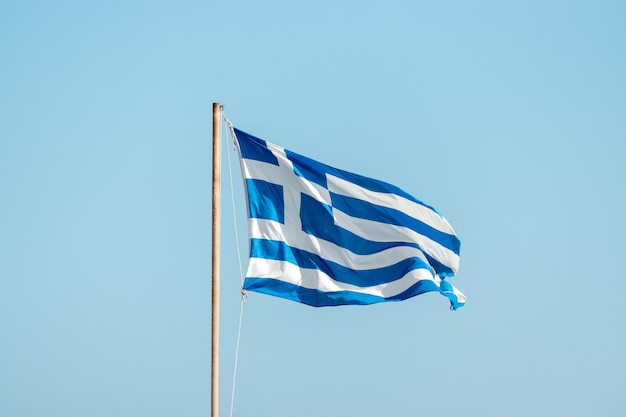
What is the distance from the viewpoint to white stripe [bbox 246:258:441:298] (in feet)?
85.8

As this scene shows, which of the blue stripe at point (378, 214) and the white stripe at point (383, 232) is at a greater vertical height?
the blue stripe at point (378, 214)

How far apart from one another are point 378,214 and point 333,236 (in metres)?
1.50

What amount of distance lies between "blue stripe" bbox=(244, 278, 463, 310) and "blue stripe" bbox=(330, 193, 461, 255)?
1.70m

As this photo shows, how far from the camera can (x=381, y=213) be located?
28.5m

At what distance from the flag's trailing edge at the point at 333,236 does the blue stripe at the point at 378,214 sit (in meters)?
0.03

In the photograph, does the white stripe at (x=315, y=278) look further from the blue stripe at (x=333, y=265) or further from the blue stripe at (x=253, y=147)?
the blue stripe at (x=253, y=147)

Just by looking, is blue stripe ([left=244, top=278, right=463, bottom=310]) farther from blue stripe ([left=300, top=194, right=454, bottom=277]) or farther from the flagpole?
the flagpole

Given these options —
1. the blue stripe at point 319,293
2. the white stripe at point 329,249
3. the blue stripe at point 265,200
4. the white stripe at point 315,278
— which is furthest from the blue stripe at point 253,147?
the blue stripe at point 319,293

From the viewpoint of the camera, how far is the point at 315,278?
26.9m

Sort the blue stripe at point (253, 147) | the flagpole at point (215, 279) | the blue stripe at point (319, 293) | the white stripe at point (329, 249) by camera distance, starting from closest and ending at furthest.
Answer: the flagpole at point (215, 279)
the blue stripe at point (319, 293)
the white stripe at point (329, 249)
the blue stripe at point (253, 147)

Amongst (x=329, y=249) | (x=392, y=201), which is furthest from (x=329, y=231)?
(x=392, y=201)

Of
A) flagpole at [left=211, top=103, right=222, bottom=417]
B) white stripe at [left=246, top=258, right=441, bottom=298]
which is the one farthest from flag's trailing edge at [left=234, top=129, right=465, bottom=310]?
flagpole at [left=211, top=103, right=222, bottom=417]

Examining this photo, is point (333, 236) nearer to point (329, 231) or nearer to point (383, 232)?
point (329, 231)

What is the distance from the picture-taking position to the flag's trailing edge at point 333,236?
1048 inches
